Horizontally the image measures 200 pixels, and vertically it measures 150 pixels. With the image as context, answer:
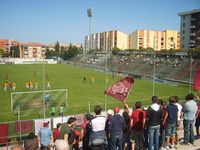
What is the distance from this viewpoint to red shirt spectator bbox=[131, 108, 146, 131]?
798 centimetres

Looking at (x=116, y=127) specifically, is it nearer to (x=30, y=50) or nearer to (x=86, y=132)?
(x=86, y=132)

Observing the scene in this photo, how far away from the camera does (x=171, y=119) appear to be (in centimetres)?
890

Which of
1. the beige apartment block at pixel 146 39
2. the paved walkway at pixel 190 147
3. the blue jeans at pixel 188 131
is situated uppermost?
the beige apartment block at pixel 146 39

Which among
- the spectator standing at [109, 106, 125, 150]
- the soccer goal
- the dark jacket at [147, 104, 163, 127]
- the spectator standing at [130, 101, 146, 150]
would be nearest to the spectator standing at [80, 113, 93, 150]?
the spectator standing at [109, 106, 125, 150]

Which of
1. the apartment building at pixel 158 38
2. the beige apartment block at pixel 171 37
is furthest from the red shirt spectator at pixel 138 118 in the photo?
the beige apartment block at pixel 171 37

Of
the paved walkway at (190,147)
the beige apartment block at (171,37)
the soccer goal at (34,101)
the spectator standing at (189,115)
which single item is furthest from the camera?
the beige apartment block at (171,37)

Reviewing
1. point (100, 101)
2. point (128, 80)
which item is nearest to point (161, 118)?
point (128, 80)

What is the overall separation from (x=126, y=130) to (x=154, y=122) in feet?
3.00

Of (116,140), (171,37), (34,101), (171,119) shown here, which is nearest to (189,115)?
(171,119)

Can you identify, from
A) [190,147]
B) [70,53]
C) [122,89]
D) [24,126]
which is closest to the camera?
[190,147]

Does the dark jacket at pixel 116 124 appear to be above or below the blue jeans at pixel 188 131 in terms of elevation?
above

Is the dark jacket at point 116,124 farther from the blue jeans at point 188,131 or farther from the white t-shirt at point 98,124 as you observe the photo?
the blue jeans at point 188,131

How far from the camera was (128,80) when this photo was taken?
392 inches

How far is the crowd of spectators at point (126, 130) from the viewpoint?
7.35 metres
